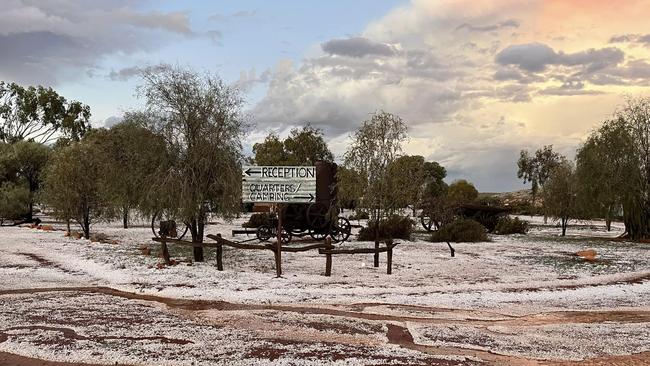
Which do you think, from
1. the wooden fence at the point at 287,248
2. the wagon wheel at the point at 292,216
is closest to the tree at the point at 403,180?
the wooden fence at the point at 287,248

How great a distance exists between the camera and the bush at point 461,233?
29719 millimetres

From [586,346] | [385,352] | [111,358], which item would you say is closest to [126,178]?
[111,358]

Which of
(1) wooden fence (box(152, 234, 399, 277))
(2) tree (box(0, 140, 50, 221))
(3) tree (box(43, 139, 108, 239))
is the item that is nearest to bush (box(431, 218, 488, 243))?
(1) wooden fence (box(152, 234, 399, 277))

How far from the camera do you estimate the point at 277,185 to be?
57.5 ft

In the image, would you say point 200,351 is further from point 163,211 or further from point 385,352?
point 163,211

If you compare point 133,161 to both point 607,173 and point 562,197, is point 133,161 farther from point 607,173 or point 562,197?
point 562,197

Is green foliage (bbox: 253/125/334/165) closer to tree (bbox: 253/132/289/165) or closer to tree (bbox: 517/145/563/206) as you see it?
tree (bbox: 253/132/289/165)

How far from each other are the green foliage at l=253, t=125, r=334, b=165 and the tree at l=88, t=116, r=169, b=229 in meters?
35.9

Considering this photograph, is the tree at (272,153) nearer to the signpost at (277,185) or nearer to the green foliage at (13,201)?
the green foliage at (13,201)

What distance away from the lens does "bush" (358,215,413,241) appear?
95.5ft

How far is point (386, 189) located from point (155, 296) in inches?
433

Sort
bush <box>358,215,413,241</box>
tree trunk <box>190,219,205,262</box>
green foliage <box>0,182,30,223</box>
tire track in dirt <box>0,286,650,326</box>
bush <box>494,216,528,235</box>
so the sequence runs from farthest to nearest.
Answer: green foliage <box>0,182,30,223</box> < bush <box>494,216,528,235</box> < bush <box>358,215,413,241</box> < tree trunk <box>190,219,205,262</box> < tire track in dirt <box>0,286,650,326</box>

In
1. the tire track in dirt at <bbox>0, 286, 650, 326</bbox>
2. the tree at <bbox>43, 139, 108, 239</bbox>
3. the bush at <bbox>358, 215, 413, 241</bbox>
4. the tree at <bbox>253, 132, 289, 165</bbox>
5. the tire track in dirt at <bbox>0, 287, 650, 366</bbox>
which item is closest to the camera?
the tire track in dirt at <bbox>0, 287, 650, 366</bbox>

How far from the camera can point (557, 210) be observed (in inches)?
1484
